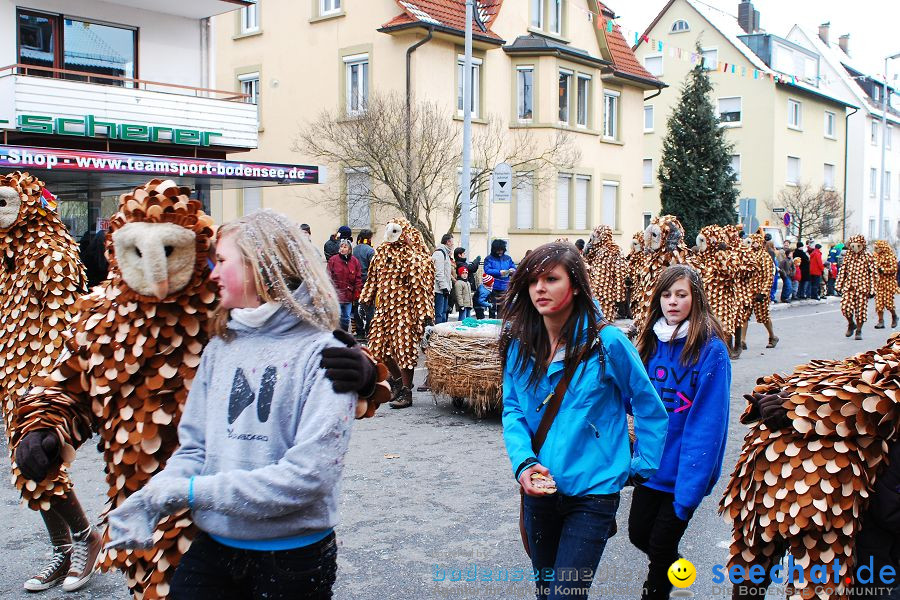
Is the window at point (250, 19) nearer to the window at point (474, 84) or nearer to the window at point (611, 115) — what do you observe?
the window at point (474, 84)

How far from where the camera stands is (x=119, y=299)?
324 cm

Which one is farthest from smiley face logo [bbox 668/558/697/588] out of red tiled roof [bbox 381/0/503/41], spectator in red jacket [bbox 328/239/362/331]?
red tiled roof [bbox 381/0/503/41]

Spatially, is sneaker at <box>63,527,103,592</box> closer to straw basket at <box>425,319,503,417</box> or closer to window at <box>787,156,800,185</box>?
straw basket at <box>425,319,503,417</box>

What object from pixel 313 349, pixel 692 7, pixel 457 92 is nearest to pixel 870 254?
pixel 457 92

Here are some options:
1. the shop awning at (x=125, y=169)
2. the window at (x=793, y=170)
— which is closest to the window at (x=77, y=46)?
the shop awning at (x=125, y=169)

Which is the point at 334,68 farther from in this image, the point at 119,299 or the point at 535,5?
the point at 119,299

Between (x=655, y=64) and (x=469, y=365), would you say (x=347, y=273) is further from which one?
(x=655, y=64)

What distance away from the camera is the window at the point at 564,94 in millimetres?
26359

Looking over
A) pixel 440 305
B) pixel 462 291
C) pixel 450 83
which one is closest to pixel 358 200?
pixel 450 83

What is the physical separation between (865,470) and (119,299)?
8.37 ft

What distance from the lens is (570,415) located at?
329cm

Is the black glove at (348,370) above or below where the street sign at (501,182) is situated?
below

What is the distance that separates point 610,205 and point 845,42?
3464 cm

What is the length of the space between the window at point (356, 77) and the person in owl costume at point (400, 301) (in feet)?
46.3
